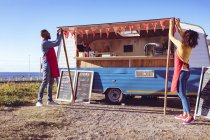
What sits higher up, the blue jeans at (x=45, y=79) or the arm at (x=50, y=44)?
the arm at (x=50, y=44)

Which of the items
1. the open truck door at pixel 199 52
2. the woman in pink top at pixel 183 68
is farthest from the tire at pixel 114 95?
the woman in pink top at pixel 183 68

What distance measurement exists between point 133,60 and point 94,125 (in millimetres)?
4728

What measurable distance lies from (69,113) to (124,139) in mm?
2565

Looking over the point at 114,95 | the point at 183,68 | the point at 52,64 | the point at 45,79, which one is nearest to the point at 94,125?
the point at 183,68

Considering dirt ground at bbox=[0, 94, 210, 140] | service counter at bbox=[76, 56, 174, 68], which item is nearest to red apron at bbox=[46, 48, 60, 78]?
dirt ground at bbox=[0, 94, 210, 140]

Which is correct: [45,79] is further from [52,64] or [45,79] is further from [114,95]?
[114,95]

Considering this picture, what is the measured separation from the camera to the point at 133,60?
10.2 meters

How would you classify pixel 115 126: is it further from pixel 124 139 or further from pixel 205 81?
pixel 205 81

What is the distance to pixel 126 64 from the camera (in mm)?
10375

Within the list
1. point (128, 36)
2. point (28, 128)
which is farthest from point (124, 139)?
point (128, 36)

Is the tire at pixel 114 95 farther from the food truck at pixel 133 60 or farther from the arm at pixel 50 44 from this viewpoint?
the arm at pixel 50 44

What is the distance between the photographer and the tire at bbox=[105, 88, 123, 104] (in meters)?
9.52

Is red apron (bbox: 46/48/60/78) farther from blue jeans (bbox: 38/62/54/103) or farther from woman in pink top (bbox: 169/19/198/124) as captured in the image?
woman in pink top (bbox: 169/19/198/124)

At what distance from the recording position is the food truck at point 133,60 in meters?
8.88
